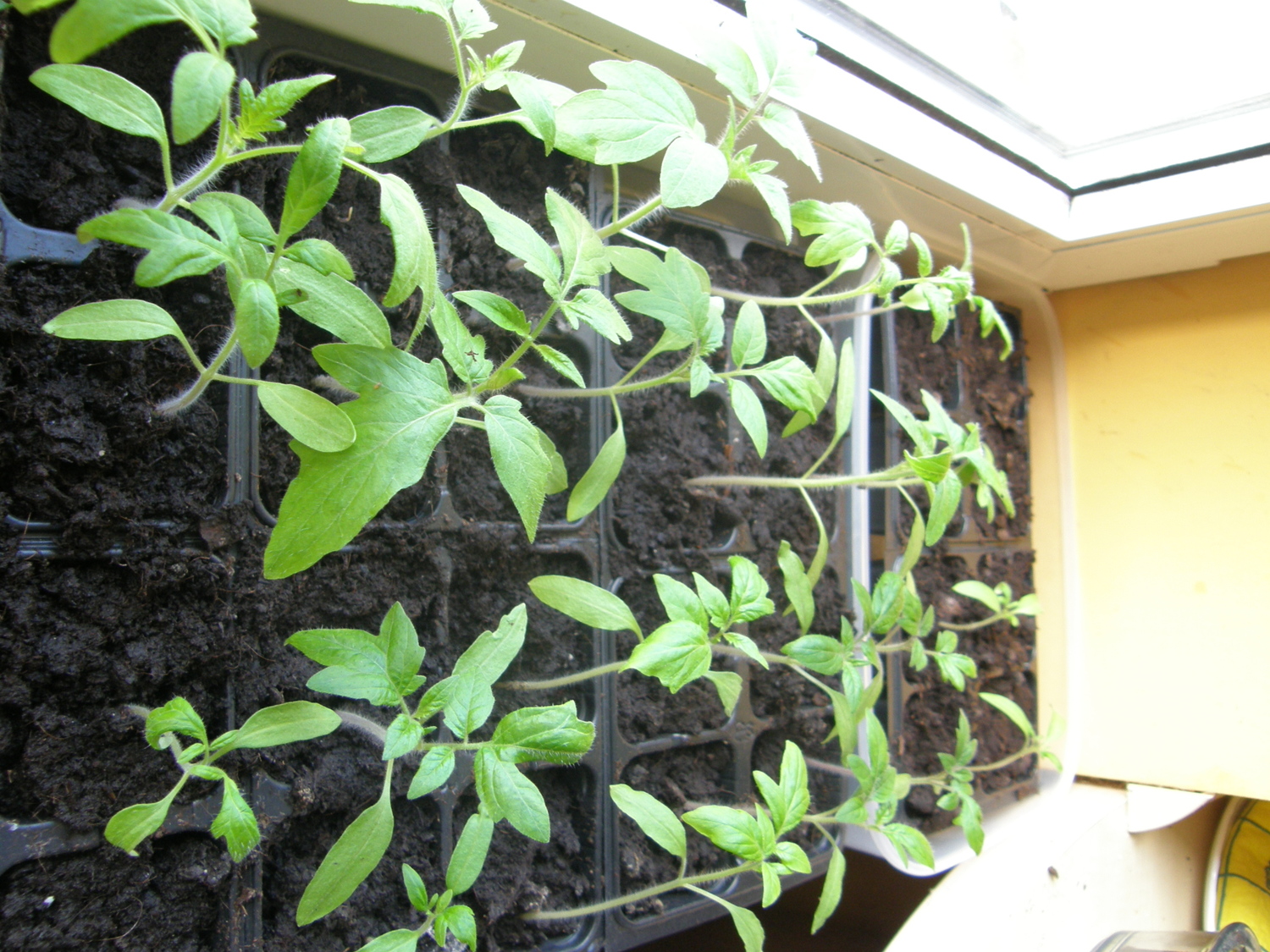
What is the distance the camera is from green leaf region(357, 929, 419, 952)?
17.4 inches

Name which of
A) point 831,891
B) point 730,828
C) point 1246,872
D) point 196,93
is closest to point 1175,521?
point 1246,872

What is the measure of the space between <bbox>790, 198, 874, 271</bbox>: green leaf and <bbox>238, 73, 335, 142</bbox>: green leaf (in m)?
0.39

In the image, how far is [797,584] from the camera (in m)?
0.69

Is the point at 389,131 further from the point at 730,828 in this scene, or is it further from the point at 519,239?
the point at 730,828

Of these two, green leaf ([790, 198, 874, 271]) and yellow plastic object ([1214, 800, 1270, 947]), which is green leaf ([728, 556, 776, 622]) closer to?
green leaf ([790, 198, 874, 271])

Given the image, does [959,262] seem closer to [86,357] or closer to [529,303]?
[529,303]

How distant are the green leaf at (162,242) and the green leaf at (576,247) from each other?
20 cm

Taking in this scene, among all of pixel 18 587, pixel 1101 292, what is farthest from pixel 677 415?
pixel 1101 292

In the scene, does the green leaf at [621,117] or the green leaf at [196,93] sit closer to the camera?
the green leaf at [196,93]

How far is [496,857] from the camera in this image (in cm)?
63

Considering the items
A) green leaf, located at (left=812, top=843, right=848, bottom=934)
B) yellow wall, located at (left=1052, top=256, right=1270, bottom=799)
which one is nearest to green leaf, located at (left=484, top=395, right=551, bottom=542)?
green leaf, located at (left=812, top=843, right=848, bottom=934)

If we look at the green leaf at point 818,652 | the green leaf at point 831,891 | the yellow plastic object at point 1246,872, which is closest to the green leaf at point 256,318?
the green leaf at point 818,652

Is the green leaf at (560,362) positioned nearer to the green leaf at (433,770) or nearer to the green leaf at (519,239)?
the green leaf at (519,239)

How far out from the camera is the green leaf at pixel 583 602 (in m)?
0.55
